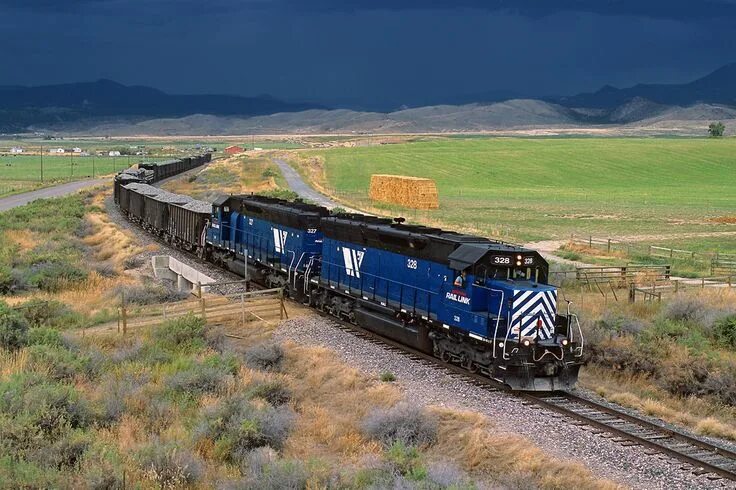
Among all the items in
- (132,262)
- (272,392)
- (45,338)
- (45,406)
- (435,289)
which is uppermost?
(435,289)

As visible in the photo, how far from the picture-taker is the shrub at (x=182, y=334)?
2285cm

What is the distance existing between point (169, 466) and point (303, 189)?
82.2 meters

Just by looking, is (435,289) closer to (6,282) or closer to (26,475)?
(26,475)

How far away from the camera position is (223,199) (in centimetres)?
4075

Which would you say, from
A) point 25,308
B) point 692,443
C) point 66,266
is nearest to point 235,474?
point 692,443

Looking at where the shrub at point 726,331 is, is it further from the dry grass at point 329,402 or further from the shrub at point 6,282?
the shrub at point 6,282

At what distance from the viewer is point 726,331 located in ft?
86.0

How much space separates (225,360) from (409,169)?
105 metres

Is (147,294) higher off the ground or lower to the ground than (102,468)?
lower

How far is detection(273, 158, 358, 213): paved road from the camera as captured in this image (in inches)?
3008

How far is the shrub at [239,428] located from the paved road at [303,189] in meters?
52.7

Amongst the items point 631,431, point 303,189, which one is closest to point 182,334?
point 631,431

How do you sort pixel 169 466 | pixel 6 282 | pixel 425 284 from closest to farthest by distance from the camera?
pixel 169 466 → pixel 425 284 → pixel 6 282

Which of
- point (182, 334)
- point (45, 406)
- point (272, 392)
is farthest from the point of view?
point (182, 334)
